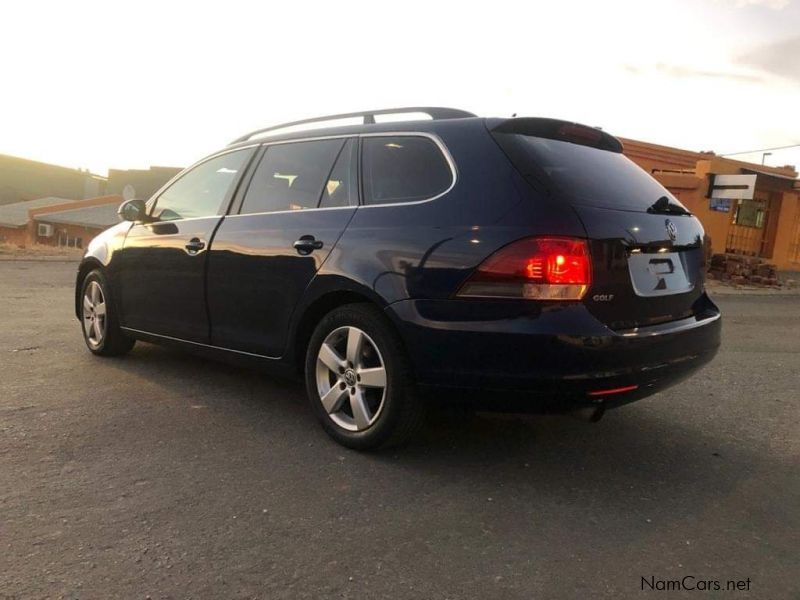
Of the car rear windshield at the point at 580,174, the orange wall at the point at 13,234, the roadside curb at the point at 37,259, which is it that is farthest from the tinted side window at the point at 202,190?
the orange wall at the point at 13,234

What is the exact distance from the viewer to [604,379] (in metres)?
2.86

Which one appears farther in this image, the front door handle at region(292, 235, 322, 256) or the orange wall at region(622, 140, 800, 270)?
the orange wall at region(622, 140, 800, 270)

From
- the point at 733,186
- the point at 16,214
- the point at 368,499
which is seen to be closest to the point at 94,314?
the point at 368,499

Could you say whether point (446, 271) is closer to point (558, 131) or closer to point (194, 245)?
point (558, 131)

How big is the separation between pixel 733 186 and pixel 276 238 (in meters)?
17.2

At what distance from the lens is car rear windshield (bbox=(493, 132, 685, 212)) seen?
120 inches

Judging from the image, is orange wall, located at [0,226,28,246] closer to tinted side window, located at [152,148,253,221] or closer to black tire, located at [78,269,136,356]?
black tire, located at [78,269,136,356]

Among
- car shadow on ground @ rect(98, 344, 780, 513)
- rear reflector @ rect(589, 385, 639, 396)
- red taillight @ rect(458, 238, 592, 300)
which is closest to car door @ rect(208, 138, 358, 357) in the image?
car shadow on ground @ rect(98, 344, 780, 513)

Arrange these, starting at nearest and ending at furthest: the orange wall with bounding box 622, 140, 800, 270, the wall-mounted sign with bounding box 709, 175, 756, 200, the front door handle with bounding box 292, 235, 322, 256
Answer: the front door handle with bounding box 292, 235, 322, 256 < the wall-mounted sign with bounding box 709, 175, 756, 200 < the orange wall with bounding box 622, 140, 800, 270

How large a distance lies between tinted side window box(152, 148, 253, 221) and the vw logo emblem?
266 centimetres

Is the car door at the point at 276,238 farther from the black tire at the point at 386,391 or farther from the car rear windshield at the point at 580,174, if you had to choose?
the car rear windshield at the point at 580,174

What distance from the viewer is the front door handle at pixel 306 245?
141 inches

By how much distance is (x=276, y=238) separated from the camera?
12.6 ft

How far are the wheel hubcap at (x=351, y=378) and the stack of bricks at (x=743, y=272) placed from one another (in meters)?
14.4
